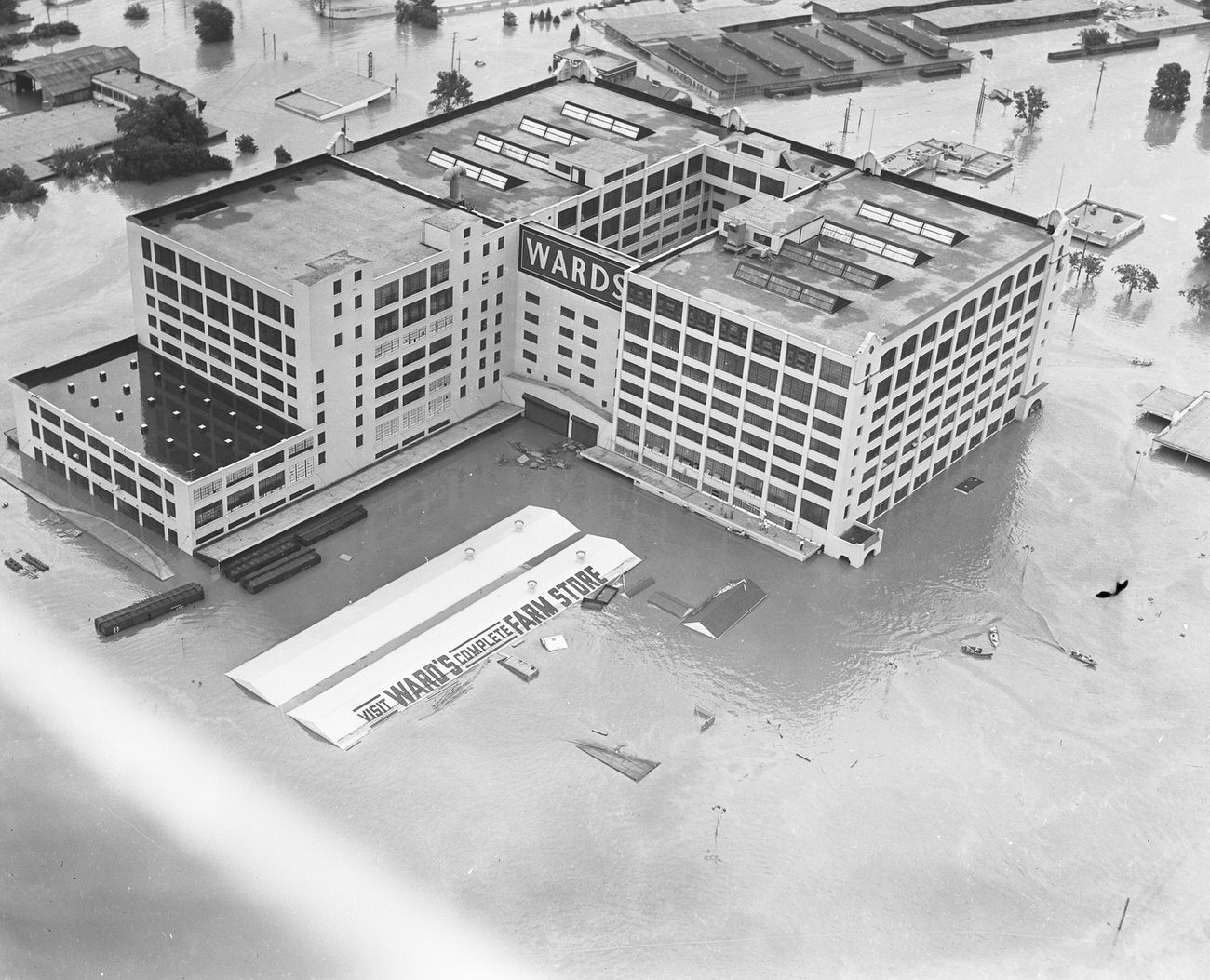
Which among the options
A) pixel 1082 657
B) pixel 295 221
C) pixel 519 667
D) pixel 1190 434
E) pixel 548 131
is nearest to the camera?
pixel 519 667

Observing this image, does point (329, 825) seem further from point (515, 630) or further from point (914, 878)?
Result: point (914, 878)

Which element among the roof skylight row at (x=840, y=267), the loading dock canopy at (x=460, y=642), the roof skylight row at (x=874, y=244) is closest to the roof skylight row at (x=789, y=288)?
the roof skylight row at (x=840, y=267)

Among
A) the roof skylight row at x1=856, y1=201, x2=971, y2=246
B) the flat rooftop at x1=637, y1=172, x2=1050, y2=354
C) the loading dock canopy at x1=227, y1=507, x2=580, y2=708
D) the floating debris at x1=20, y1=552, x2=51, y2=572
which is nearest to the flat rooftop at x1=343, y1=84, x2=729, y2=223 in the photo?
the flat rooftop at x1=637, y1=172, x2=1050, y2=354

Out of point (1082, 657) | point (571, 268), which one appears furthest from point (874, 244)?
point (1082, 657)

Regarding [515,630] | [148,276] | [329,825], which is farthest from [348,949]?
[148,276]

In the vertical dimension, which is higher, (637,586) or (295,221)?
(295,221)

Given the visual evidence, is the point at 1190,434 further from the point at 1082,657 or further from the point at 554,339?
the point at 554,339
